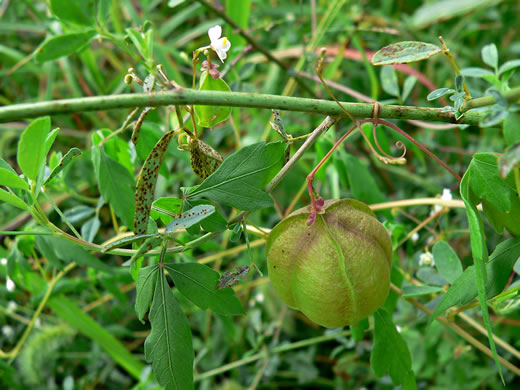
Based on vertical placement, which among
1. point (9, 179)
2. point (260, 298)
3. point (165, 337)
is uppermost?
point (9, 179)

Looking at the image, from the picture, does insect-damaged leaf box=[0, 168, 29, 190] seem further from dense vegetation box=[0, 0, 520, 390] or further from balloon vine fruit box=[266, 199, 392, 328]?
balloon vine fruit box=[266, 199, 392, 328]

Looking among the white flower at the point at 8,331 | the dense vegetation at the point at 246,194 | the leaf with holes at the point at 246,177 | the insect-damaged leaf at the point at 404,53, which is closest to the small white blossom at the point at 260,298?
the dense vegetation at the point at 246,194

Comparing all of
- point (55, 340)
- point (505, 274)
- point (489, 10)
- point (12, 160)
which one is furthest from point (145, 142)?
point (489, 10)

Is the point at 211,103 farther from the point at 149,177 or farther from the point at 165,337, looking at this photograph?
the point at 165,337

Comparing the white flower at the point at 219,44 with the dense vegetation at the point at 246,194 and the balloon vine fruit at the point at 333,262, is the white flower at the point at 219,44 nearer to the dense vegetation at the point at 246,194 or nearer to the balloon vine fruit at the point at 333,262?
the dense vegetation at the point at 246,194

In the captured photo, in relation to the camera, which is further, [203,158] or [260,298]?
[260,298]

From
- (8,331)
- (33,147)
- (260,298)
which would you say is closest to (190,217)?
(33,147)

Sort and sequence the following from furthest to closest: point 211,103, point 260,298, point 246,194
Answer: point 260,298 < point 246,194 < point 211,103
